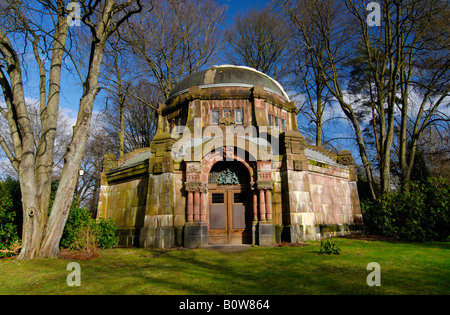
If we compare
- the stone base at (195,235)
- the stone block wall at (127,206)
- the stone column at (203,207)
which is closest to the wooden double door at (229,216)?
the stone column at (203,207)

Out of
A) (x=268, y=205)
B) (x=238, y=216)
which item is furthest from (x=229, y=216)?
(x=268, y=205)

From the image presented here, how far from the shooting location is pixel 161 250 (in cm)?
1223

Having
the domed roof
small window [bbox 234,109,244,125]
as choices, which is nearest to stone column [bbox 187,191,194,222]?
small window [bbox 234,109,244,125]

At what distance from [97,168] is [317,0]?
2823cm

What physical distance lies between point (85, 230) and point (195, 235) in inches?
170

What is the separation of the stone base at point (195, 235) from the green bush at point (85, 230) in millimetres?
3576

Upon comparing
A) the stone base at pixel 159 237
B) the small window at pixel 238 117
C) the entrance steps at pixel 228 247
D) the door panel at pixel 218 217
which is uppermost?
the small window at pixel 238 117

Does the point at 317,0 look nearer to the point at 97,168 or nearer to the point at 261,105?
the point at 261,105

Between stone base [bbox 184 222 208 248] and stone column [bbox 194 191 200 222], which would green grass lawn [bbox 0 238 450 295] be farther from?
stone column [bbox 194 191 200 222]

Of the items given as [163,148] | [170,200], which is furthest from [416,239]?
[163,148]

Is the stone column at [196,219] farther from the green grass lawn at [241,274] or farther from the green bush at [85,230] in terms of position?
the green bush at [85,230]

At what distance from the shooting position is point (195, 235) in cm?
1285

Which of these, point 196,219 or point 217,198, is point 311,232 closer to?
point 217,198

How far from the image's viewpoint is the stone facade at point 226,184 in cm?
1334
